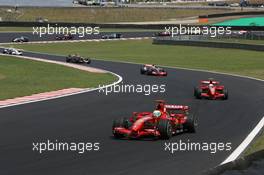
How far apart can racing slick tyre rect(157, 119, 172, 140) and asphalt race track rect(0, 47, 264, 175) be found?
23 centimetres

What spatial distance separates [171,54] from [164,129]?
44613 millimetres

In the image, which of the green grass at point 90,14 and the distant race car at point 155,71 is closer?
the distant race car at point 155,71

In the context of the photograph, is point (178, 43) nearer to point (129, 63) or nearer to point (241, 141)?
point (129, 63)

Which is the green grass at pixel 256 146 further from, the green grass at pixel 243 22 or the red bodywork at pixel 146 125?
the green grass at pixel 243 22

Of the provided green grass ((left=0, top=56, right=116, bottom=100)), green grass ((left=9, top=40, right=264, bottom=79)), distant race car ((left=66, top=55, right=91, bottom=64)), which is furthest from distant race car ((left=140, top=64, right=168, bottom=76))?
distant race car ((left=66, top=55, right=91, bottom=64))

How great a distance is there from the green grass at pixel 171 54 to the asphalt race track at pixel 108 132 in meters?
16.1

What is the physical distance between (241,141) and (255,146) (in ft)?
2.26

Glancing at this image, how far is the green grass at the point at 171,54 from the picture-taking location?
48.3 m

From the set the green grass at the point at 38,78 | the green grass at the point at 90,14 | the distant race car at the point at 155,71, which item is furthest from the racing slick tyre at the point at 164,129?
the green grass at the point at 90,14

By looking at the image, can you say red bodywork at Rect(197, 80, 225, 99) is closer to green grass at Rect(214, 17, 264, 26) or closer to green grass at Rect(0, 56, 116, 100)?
green grass at Rect(0, 56, 116, 100)

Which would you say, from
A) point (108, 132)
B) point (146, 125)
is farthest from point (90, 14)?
point (146, 125)

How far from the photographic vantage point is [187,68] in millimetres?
46625

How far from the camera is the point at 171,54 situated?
60219 mm

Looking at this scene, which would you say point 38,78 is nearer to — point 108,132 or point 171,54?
point 108,132
